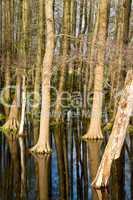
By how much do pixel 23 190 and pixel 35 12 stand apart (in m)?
24.8

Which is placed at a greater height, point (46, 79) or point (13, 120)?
point (46, 79)

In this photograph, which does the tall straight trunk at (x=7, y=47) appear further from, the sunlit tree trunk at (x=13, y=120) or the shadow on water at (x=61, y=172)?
the shadow on water at (x=61, y=172)

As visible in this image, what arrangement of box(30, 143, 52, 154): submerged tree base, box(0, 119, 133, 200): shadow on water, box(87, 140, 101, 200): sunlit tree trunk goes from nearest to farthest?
1. box(0, 119, 133, 200): shadow on water
2. box(87, 140, 101, 200): sunlit tree trunk
3. box(30, 143, 52, 154): submerged tree base

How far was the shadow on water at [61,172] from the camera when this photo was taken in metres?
11.1

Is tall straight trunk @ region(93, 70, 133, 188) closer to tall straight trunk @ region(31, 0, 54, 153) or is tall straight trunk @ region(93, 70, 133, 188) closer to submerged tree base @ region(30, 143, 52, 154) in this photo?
submerged tree base @ region(30, 143, 52, 154)

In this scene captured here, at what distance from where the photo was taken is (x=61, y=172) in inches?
535

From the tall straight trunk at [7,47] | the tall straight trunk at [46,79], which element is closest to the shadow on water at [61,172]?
the tall straight trunk at [46,79]

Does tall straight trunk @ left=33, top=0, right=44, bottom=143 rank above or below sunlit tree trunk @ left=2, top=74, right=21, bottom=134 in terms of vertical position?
above

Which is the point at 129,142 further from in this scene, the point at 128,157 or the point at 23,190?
the point at 23,190

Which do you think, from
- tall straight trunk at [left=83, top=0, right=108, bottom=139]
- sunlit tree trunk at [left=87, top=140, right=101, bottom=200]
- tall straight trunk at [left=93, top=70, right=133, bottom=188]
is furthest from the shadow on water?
tall straight trunk at [left=83, top=0, right=108, bottom=139]

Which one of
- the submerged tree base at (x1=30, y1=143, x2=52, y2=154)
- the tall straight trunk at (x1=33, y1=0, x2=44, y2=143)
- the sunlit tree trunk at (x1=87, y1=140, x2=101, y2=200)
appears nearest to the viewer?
the sunlit tree trunk at (x1=87, y1=140, x2=101, y2=200)

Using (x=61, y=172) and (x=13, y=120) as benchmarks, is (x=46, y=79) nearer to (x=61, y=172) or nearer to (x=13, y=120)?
(x=61, y=172)

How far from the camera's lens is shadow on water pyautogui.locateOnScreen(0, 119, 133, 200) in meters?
11.1

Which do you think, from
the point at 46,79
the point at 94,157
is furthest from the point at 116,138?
the point at 46,79
